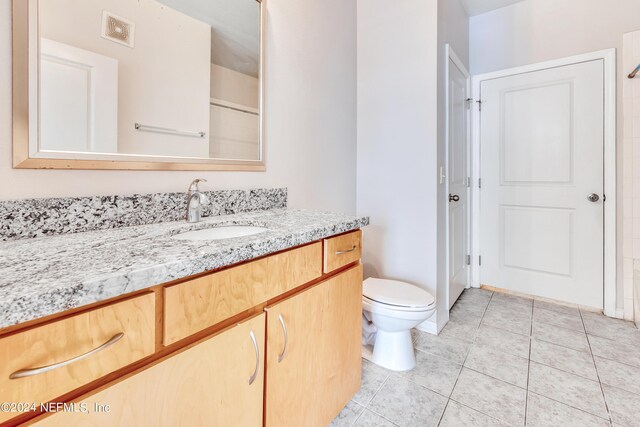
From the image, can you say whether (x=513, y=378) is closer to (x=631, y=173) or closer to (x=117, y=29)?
(x=631, y=173)

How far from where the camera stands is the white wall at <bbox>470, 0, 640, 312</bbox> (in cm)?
214

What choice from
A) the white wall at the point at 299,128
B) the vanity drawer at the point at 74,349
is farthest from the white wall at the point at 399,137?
the vanity drawer at the point at 74,349

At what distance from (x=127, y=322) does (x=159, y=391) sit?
0.60 feet

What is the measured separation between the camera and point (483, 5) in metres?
2.56

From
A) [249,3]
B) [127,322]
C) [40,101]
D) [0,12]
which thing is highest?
[249,3]

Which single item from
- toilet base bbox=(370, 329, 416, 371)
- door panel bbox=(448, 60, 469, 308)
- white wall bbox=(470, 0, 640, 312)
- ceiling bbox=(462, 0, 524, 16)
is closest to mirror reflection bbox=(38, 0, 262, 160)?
toilet base bbox=(370, 329, 416, 371)

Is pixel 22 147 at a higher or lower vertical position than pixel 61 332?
higher

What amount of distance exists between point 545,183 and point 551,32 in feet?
4.09

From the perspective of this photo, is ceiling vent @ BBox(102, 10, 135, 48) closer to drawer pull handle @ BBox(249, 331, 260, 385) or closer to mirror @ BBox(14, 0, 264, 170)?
mirror @ BBox(14, 0, 264, 170)

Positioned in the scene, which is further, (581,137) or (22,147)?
(581,137)

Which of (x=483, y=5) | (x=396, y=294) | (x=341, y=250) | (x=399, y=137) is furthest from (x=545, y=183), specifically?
(x=341, y=250)

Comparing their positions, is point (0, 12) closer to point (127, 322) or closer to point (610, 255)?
point (127, 322)

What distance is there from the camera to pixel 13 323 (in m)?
0.41

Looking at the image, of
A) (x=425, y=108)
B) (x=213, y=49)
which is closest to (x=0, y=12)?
(x=213, y=49)
